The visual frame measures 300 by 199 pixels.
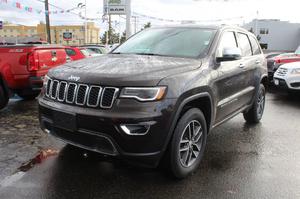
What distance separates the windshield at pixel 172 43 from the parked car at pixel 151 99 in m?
0.01

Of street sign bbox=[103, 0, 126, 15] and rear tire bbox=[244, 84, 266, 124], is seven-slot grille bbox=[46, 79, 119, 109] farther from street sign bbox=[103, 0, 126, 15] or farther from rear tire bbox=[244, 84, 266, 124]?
street sign bbox=[103, 0, 126, 15]

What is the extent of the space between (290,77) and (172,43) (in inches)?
224

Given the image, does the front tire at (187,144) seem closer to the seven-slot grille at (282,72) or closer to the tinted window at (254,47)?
the tinted window at (254,47)

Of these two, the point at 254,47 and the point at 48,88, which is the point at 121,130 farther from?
the point at 254,47

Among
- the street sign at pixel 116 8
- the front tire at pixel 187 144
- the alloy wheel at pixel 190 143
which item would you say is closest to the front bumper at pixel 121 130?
the front tire at pixel 187 144

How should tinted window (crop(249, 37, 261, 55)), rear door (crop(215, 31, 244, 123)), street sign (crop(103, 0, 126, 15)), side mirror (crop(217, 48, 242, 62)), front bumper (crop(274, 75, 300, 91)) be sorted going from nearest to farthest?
1. side mirror (crop(217, 48, 242, 62))
2. rear door (crop(215, 31, 244, 123))
3. tinted window (crop(249, 37, 261, 55))
4. front bumper (crop(274, 75, 300, 91))
5. street sign (crop(103, 0, 126, 15))

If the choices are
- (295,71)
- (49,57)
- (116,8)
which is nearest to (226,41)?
(49,57)

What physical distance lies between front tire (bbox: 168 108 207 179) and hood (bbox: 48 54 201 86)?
557 mm

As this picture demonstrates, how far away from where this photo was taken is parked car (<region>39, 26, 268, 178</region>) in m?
3.12

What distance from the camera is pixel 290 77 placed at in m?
8.89

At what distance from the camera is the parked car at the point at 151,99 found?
312 centimetres

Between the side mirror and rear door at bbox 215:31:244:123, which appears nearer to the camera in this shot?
the side mirror

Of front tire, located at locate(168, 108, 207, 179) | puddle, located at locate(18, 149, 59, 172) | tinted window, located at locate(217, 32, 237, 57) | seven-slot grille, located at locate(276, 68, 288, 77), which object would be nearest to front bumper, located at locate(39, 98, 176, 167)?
front tire, located at locate(168, 108, 207, 179)

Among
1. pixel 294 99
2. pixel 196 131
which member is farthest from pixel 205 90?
pixel 294 99
